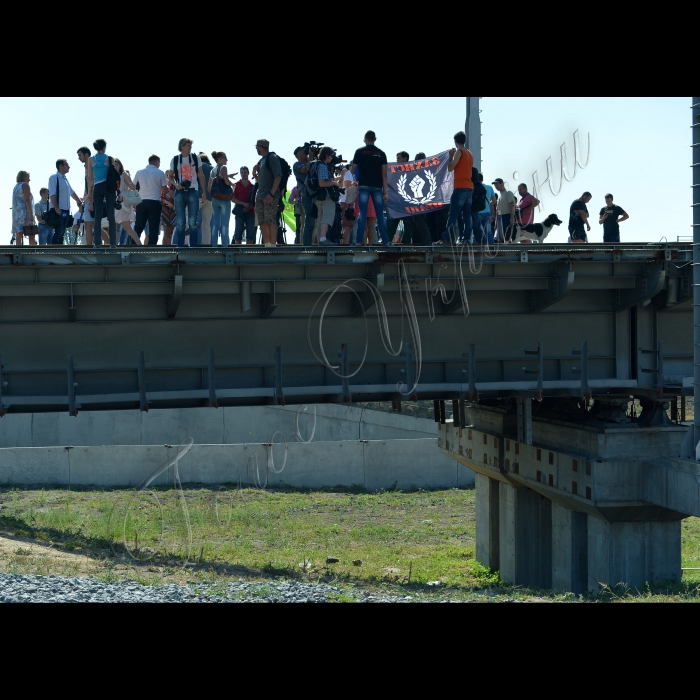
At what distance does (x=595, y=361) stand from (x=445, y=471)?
1491 centimetres

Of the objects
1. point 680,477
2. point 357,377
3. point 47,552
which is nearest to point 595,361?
point 680,477

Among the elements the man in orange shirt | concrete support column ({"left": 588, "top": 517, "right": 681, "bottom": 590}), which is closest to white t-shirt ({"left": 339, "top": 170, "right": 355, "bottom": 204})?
the man in orange shirt

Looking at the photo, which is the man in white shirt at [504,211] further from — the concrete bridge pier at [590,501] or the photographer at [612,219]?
the concrete bridge pier at [590,501]

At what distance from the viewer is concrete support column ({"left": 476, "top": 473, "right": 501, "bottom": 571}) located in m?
21.8

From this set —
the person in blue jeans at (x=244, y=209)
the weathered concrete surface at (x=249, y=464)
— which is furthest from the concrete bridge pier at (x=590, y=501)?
the weathered concrete surface at (x=249, y=464)

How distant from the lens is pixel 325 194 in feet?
54.1

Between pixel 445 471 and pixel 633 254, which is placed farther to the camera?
pixel 445 471

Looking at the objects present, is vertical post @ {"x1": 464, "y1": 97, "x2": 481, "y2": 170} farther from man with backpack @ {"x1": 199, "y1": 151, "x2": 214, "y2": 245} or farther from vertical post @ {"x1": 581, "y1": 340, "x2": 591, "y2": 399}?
vertical post @ {"x1": 581, "y1": 340, "x2": 591, "y2": 399}

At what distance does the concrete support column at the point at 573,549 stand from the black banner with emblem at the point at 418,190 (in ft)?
21.8

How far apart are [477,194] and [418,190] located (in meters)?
1.40

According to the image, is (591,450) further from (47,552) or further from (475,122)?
(47,552)
